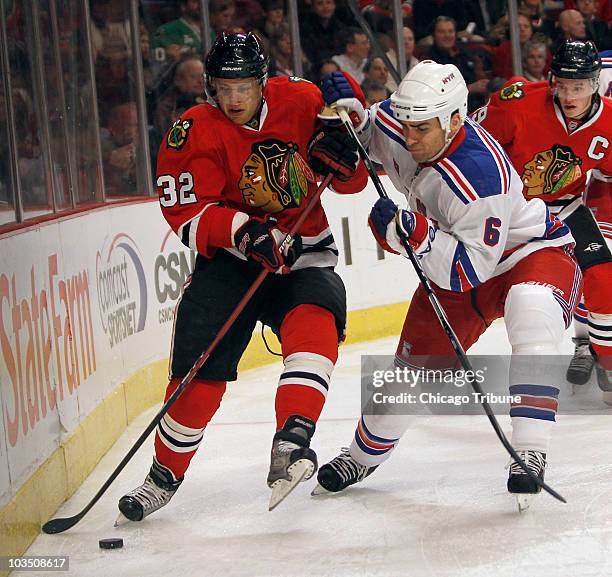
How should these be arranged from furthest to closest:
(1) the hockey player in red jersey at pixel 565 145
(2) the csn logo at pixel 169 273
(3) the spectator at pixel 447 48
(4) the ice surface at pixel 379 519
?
(3) the spectator at pixel 447 48, (2) the csn logo at pixel 169 273, (1) the hockey player in red jersey at pixel 565 145, (4) the ice surface at pixel 379 519

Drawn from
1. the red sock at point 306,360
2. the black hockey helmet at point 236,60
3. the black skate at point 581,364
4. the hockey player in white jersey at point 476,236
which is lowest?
the black skate at point 581,364

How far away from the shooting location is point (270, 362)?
5.81 metres

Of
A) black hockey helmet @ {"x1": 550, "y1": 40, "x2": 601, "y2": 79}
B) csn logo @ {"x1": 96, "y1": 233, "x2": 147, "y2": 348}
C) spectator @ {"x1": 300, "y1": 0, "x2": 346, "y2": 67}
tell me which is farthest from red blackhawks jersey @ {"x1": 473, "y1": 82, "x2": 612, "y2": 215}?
spectator @ {"x1": 300, "y1": 0, "x2": 346, "y2": 67}

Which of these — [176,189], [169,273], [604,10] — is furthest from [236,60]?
[604,10]

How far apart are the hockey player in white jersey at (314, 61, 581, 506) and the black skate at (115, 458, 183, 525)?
2.71ft

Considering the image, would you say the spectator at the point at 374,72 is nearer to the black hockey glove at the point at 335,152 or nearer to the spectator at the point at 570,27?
the spectator at the point at 570,27

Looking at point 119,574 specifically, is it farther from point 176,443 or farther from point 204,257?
point 204,257

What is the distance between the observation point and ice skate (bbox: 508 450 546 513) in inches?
118

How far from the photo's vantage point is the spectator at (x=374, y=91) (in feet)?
22.5

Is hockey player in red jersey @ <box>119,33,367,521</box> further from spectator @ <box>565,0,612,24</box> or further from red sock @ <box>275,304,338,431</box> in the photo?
spectator @ <box>565,0,612,24</box>

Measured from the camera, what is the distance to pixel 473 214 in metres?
2.97

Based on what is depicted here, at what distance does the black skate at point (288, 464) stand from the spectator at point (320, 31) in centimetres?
402

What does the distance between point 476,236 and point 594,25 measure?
4758 mm

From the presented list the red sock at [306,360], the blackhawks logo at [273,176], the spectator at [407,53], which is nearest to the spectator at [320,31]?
the spectator at [407,53]
